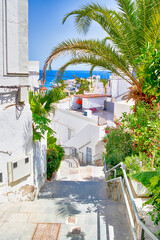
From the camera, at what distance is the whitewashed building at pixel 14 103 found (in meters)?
5.68

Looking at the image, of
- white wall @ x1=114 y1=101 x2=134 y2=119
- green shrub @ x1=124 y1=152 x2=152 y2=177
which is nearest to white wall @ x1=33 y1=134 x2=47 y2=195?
green shrub @ x1=124 y1=152 x2=152 y2=177

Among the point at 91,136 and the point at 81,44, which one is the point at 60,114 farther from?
the point at 81,44

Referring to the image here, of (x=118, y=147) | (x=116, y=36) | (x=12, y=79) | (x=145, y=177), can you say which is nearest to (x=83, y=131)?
(x=118, y=147)

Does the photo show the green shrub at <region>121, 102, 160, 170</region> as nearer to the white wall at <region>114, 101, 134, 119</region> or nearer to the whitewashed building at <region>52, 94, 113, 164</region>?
the white wall at <region>114, 101, 134, 119</region>

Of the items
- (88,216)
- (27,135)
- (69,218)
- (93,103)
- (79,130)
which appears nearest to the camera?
(69,218)

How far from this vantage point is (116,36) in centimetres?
750

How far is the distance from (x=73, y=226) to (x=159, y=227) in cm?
182

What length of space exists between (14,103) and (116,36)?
13.2 ft

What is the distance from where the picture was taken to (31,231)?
4840 mm

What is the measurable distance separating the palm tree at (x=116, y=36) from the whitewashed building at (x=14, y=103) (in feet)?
6.51

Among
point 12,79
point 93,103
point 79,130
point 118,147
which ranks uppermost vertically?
point 12,79

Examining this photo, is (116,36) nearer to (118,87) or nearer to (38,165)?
(38,165)

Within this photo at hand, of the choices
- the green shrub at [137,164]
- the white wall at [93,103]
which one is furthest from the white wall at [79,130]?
the green shrub at [137,164]

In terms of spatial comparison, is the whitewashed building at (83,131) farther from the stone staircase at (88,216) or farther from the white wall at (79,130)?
the stone staircase at (88,216)
